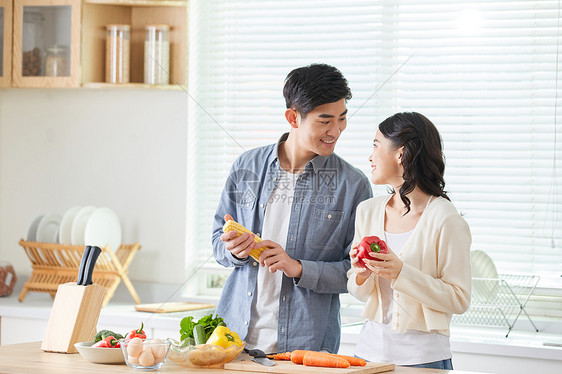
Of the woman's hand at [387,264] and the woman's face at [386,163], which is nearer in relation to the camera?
the woman's hand at [387,264]

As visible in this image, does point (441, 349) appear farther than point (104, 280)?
No

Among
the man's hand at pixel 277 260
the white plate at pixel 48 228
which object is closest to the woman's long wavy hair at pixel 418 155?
the man's hand at pixel 277 260

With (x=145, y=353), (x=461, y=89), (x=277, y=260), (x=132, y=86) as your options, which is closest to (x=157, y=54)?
(x=132, y=86)

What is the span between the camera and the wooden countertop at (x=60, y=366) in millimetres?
1429

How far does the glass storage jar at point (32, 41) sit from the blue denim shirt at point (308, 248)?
1401mm

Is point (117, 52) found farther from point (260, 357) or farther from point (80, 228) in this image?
point (260, 357)

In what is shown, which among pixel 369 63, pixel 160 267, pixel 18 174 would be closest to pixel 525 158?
pixel 369 63

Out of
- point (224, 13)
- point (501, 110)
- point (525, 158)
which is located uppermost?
point (224, 13)

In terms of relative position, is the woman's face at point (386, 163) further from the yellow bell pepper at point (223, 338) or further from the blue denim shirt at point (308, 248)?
the yellow bell pepper at point (223, 338)

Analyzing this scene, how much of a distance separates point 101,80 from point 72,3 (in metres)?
0.31

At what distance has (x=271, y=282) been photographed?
5.70 ft

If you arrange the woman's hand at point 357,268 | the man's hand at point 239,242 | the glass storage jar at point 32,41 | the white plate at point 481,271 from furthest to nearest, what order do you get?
the glass storage jar at point 32,41
the white plate at point 481,271
the man's hand at point 239,242
the woman's hand at point 357,268

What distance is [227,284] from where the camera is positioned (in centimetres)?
180

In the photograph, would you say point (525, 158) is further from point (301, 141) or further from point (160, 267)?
point (160, 267)
